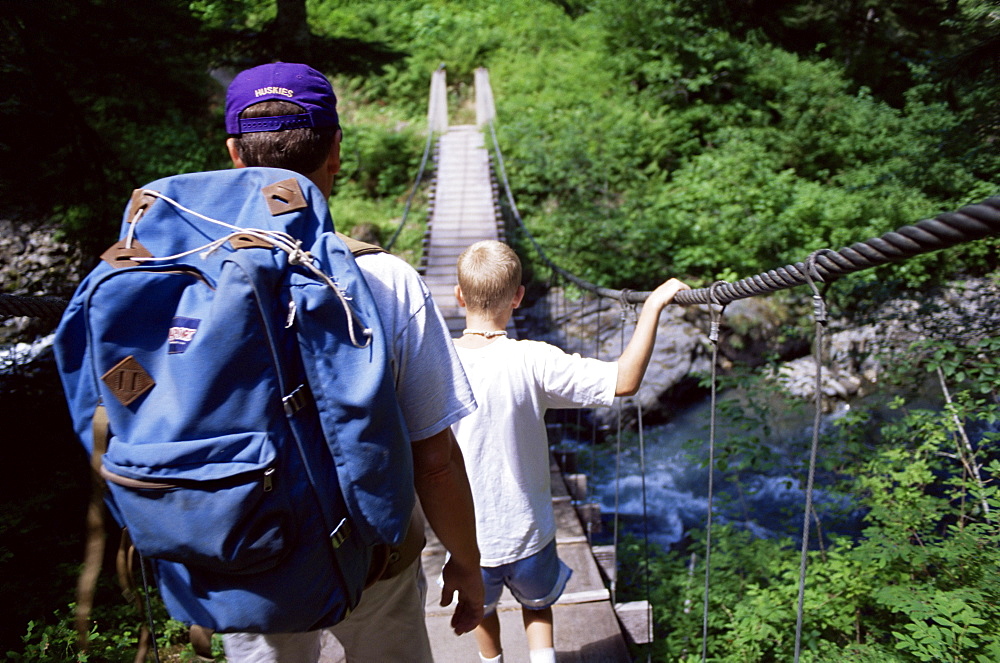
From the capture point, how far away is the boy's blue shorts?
1.49 metres

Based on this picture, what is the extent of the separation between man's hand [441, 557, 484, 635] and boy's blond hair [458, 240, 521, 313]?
572 millimetres

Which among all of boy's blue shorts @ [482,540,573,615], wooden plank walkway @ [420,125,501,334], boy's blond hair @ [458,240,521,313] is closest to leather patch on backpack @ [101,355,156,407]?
boy's blond hair @ [458,240,521,313]

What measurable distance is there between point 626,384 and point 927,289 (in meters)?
4.80

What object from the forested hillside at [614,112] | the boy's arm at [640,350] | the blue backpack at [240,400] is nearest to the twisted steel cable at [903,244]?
the boy's arm at [640,350]

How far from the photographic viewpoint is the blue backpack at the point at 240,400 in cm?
71

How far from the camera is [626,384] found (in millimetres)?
1298

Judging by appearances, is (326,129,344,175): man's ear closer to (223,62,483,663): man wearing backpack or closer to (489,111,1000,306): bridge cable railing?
(223,62,483,663): man wearing backpack

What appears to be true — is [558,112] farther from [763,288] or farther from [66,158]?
[763,288]

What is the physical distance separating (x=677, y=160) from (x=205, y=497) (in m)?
9.60

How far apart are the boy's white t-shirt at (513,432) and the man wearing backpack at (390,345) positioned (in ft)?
1.36

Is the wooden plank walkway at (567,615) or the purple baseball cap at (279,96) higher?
the purple baseball cap at (279,96)

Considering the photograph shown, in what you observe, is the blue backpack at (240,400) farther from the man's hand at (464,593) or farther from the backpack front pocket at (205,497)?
the man's hand at (464,593)

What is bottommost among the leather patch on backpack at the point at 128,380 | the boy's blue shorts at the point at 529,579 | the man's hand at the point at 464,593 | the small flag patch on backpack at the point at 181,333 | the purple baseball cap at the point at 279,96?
the boy's blue shorts at the point at 529,579

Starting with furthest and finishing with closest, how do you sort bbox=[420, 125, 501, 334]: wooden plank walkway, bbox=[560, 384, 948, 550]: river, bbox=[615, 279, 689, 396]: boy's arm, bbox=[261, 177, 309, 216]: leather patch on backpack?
1. bbox=[420, 125, 501, 334]: wooden plank walkway
2. bbox=[560, 384, 948, 550]: river
3. bbox=[615, 279, 689, 396]: boy's arm
4. bbox=[261, 177, 309, 216]: leather patch on backpack
